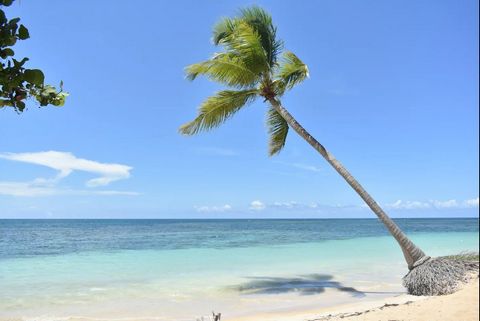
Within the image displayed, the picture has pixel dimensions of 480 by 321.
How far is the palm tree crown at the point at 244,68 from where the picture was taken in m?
9.81

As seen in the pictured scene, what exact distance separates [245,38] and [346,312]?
6.07 metres

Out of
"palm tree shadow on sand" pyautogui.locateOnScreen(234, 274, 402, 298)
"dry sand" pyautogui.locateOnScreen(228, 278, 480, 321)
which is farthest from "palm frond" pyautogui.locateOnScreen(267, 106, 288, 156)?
"dry sand" pyautogui.locateOnScreen(228, 278, 480, 321)

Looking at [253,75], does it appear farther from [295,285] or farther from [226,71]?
[295,285]

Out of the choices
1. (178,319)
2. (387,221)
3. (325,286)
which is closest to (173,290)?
(178,319)

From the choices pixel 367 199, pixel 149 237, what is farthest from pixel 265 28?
pixel 149 237

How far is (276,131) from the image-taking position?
11.4 m

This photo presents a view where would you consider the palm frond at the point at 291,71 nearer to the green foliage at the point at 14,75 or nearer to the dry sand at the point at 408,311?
the dry sand at the point at 408,311

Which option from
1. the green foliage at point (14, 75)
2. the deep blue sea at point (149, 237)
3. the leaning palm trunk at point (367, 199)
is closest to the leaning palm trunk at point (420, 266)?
the leaning palm trunk at point (367, 199)

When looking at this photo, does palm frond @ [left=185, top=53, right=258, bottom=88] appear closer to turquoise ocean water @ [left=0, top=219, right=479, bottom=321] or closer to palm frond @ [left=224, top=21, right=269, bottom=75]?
palm frond @ [left=224, top=21, right=269, bottom=75]

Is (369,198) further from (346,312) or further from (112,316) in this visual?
(112,316)

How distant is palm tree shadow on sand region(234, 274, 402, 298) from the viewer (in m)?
10.8

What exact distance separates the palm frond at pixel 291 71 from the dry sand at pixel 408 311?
16.6 feet

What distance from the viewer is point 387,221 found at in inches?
359

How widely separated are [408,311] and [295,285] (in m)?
4.68
